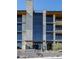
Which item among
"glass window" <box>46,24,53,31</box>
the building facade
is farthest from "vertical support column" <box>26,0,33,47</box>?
"glass window" <box>46,24,53,31</box>

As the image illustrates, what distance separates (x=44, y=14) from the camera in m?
7.41

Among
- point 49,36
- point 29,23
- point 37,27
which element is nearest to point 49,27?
point 49,36

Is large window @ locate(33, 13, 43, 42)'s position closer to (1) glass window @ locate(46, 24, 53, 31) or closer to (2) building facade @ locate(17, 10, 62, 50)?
(2) building facade @ locate(17, 10, 62, 50)

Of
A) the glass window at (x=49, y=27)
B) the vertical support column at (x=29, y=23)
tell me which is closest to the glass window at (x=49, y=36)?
the glass window at (x=49, y=27)

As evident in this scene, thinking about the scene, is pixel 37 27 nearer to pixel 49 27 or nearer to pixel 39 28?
pixel 39 28

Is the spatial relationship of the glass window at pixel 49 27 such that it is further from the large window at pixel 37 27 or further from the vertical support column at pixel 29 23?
the vertical support column at pixel 29 23

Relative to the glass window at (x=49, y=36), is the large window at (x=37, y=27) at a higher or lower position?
higher
